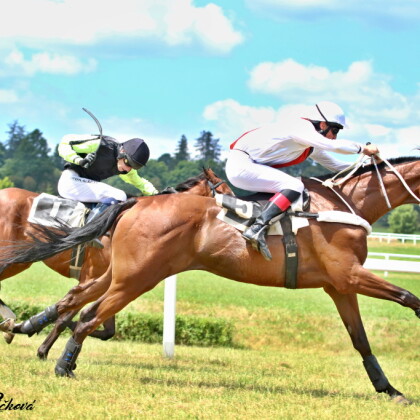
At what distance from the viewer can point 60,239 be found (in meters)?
7.01

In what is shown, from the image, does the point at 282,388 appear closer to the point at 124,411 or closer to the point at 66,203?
the point at 124,411

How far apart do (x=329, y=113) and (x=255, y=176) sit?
907 mm

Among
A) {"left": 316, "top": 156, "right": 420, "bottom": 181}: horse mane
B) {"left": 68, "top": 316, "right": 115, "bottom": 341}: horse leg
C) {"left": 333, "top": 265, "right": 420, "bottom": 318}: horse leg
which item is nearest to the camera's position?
{"left": 333, "top": 265, "right": 420, "bottom": 318}: horse leg

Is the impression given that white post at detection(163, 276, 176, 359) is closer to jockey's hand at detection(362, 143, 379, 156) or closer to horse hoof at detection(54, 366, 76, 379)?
horse hoof at detection(54, 366, 76, 379)

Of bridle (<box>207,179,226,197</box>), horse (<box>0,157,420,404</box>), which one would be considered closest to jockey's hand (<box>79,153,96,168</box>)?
horse (<box>0,157,420,404</box>)

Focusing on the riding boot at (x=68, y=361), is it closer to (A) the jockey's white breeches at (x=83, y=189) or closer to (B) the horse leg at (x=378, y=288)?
(A) the jockey's white breeches at (x=83, y=189)

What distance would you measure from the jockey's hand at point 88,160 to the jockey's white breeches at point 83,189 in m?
0.33

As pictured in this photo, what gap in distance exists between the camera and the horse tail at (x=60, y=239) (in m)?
6.84

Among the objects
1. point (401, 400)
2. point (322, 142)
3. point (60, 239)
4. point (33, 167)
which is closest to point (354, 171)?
point (322, 142)

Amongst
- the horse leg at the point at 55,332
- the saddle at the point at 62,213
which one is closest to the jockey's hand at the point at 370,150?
the saddle at the point at 62,213

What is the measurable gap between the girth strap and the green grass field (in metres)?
1.01

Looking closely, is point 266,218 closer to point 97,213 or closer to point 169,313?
point 97,213

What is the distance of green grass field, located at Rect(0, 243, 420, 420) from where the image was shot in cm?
554

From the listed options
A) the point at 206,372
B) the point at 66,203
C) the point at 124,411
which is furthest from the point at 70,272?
the point at 124,411
